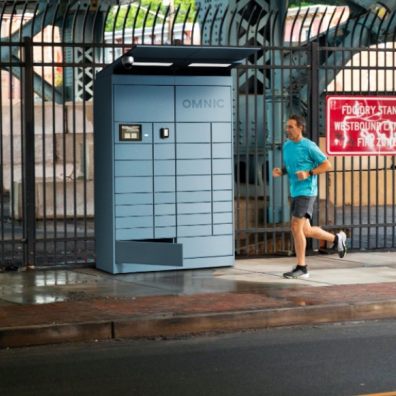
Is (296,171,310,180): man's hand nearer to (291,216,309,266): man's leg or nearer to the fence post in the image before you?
(291,216,309,266): man's leg

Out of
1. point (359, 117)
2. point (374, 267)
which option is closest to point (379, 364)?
point (374, 267)

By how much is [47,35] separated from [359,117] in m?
26.7

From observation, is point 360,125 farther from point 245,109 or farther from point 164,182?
point 164,182

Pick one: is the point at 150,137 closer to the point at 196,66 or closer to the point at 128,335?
the point at 196,66

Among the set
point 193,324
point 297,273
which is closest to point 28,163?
point 297,273

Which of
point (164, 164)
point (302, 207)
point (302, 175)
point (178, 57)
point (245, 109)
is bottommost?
point (302, 207)

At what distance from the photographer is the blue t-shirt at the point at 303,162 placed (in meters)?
11.0

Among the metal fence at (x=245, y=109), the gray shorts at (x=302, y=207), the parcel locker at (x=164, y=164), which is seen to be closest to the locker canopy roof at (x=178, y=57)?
the parcel locker at (x=164, y=164)

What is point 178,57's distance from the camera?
1095 centimetres

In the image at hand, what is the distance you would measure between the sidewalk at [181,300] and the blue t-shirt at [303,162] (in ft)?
3.47

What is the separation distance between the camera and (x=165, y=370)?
23.1ft

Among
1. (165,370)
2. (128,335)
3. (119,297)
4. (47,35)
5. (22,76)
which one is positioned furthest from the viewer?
(47,35)

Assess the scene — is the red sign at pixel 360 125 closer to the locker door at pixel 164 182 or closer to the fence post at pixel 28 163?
the locker door at pixel 164 182

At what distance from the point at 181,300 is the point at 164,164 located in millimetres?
2533
